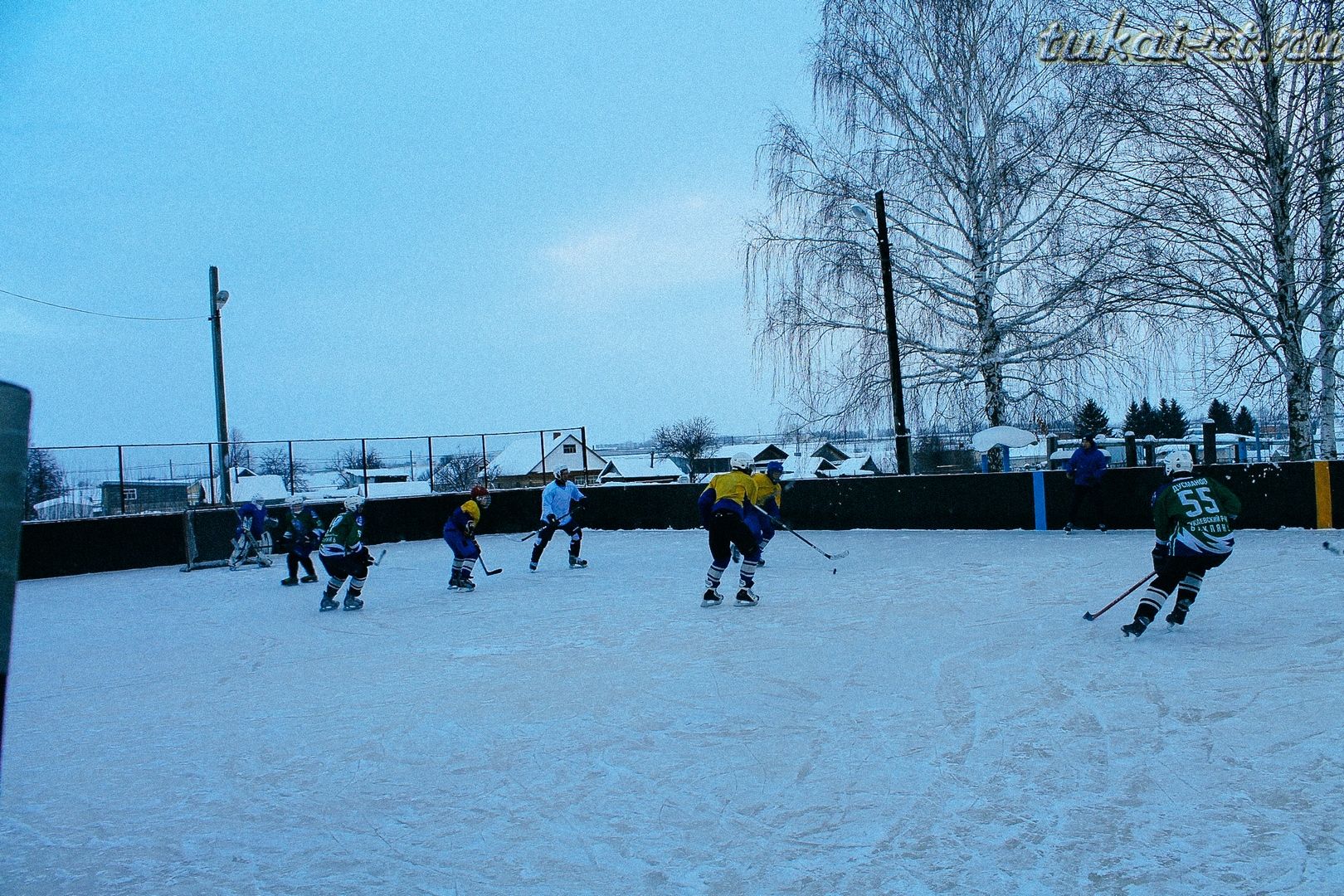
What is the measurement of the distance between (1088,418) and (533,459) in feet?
45.9

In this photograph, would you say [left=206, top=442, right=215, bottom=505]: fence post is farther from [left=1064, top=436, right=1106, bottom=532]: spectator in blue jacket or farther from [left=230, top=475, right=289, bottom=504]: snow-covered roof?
[left=1064, top=436, right=1106, bottom=532]: spectator in blue jacket

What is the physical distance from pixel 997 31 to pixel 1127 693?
18728 millimetres

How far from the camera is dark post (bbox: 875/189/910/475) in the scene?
19.3 metres

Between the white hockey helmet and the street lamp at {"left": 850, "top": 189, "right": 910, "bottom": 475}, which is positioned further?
the street lamp at {"left": 850, "top": 189, "right": 910, "bottom": 475}

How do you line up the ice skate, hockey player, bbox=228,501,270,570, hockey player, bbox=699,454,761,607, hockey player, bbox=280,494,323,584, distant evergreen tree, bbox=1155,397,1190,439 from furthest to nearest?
distant evergreen tree, bbox=1155,397,1190,439, hockey player, bbox=228,501,270,570, hockey player, bbox=280,494,323,584, hockey player, bbox=699,454,761,607, the ice skate

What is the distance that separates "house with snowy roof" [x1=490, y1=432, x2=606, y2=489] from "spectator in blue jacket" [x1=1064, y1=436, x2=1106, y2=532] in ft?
41.6

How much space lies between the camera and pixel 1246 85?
15.8 meters

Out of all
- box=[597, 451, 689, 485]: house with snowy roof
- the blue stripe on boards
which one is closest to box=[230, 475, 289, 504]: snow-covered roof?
the blue stripe on boards

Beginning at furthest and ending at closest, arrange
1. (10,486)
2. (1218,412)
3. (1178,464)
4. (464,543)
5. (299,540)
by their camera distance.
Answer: (1218,412) → (299,540) → (464,543) → (1178,464) → (10,486)

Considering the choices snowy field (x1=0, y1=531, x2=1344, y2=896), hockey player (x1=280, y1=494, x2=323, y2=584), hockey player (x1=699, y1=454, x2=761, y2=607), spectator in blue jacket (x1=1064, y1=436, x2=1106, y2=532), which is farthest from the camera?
spectator in blue jacket (x1=1064, y1=436, x2=1106, y2=532)

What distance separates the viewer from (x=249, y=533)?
17078 mm

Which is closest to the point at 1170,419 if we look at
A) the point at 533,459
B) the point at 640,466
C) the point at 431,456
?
the point at 533,459

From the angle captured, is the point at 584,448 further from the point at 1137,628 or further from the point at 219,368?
the point at 1137,628

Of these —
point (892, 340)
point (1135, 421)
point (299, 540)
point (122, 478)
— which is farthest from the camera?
point (1135, 421)
